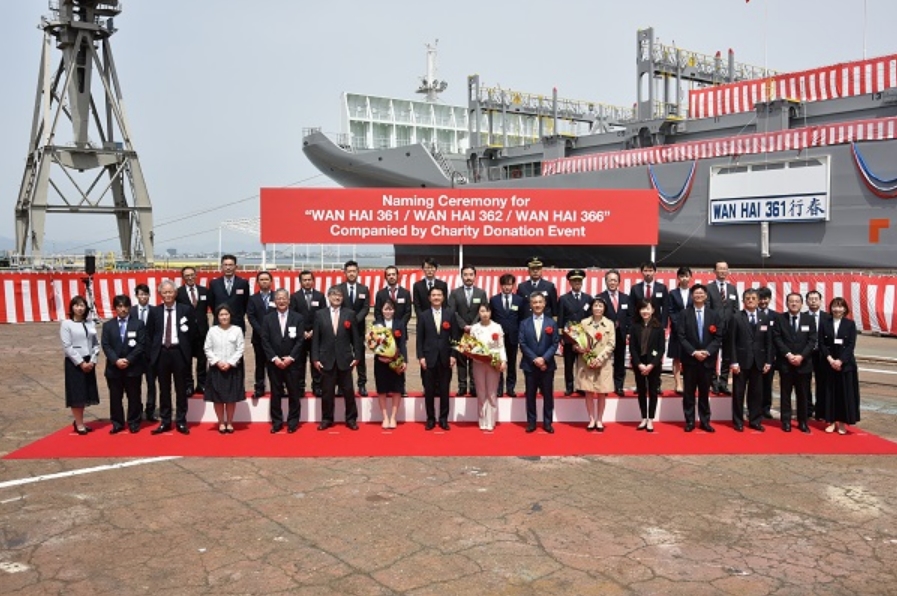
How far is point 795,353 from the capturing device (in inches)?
327

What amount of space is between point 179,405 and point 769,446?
6.27 metres

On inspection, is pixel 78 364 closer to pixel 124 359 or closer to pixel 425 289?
pixel 124 359

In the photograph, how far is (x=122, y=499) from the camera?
18.9 feet

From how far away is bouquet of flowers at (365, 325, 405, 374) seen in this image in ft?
26.7

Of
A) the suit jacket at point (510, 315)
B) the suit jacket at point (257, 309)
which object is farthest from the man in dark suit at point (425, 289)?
the suit jacket at point (257, 309)

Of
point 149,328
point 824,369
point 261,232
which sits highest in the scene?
point 261,232

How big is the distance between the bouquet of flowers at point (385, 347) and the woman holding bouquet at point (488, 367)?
2.85 feet

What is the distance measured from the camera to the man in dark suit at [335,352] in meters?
8.20

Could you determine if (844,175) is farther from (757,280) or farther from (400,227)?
(400,227)

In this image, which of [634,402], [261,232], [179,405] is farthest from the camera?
[261,232]

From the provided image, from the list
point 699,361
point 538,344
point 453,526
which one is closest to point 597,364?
point 538,344

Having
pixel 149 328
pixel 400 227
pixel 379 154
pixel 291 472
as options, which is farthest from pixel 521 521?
pixel 379 154

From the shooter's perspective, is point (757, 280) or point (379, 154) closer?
point (757, 280)

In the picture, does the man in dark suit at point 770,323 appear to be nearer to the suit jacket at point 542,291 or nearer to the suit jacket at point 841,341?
the suit jacket at point 841,341
